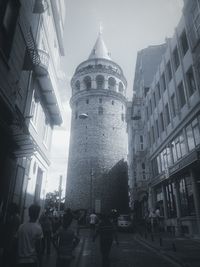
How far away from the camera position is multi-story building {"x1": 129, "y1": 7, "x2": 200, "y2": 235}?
13.9 m

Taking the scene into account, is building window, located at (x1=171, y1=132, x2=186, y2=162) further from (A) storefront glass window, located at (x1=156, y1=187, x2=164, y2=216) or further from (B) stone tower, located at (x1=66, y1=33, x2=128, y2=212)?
(B) stone tower, located at (x1=66, y1=33, x2=128, y2=212)

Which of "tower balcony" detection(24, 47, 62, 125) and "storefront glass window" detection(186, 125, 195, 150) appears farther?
"storefront glass window" detection(186, 125, 195, 150)

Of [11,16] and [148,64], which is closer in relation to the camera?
[11,16]

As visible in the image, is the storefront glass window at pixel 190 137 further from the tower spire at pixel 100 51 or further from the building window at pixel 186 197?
the tower spire at pixel 100 51

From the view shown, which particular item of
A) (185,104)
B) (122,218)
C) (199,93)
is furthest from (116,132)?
(199,93)

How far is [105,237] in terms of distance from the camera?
269 inches

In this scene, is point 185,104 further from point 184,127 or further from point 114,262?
point 114,262

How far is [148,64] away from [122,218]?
2174 cm

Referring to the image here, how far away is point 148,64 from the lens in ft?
108

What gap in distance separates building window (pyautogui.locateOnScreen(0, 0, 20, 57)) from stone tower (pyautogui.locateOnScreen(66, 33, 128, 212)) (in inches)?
867

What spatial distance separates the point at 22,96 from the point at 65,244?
22.3 ft

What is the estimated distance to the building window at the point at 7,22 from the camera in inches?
271

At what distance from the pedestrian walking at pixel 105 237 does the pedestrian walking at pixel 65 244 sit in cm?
202

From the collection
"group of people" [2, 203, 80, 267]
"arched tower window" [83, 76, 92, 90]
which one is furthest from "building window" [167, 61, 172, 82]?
"arched tower window" [83, 76, 92, 90]
